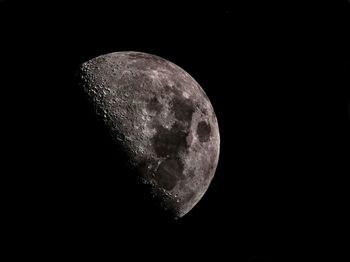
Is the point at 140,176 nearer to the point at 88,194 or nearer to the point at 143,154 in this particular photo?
the point at 143,154

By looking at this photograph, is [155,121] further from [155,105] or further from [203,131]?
[203,131]

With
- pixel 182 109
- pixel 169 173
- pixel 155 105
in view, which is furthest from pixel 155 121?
pixel 169 173

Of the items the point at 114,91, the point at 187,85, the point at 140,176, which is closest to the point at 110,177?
the point at 140,176

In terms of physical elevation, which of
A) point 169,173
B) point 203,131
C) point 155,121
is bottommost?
point 169,173

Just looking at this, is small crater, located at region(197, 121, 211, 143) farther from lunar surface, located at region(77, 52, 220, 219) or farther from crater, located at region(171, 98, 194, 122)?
crater, located at region(171, 98, 194, 122)

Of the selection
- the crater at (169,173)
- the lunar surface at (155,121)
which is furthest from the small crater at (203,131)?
the crater at (169,173)

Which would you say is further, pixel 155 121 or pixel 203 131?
pixel 203 131
